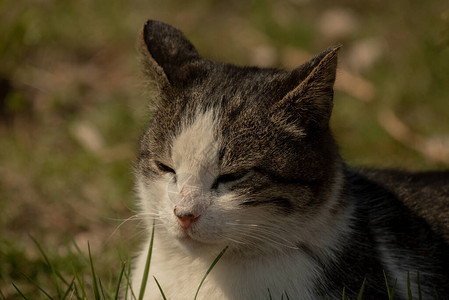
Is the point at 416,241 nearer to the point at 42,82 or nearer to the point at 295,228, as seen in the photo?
the point at 295,228

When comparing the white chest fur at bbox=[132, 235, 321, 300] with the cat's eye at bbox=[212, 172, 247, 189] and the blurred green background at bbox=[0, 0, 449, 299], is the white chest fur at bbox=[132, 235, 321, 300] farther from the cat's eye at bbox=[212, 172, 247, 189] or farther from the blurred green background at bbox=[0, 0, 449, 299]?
the blurred green background at bbox=[0, 0, 449, 299]

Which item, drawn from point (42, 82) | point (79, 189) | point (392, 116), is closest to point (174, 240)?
point (79, 189)

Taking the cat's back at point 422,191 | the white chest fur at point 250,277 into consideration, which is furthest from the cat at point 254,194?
the cat's back at point 422,191

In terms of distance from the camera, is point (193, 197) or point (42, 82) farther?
point (42, 82)

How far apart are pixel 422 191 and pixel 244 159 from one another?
1391mm

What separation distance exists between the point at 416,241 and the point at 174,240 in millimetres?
1339

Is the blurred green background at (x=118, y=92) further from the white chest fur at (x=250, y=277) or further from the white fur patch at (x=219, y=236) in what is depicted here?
the white chest fur at (x=250, y=277)

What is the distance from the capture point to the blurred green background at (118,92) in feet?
13.8

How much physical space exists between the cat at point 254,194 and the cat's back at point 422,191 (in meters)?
0.20

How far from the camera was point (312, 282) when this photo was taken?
8.85 ft

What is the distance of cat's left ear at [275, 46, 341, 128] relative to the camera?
8.25 feet

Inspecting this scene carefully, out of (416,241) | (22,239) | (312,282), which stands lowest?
(22,239)

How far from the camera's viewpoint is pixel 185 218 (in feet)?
7.99

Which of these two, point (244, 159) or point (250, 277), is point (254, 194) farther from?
point (250, 277)
